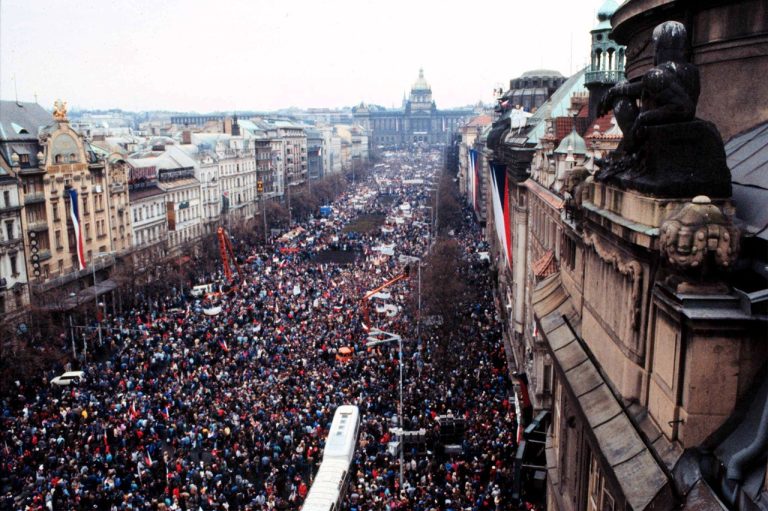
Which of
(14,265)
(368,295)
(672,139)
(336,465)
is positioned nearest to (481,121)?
(368,295)

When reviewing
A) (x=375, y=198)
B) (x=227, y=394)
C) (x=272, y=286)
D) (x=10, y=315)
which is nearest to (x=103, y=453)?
(x=227, y=394)

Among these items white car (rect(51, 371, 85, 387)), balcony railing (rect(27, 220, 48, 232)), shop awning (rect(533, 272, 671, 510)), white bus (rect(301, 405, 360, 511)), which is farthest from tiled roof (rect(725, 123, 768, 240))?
balcony railing (rect(27, 220, 48, 232))

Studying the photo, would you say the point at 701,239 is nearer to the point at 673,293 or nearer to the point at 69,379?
the point at 673,293

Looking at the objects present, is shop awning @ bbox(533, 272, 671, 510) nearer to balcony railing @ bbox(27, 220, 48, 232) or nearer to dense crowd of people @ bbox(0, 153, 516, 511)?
dense crowd of people @ bbox(0, 153, 516, 511)

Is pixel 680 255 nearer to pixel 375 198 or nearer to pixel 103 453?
pixel 103 453

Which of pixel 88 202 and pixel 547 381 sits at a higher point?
pixel 88 202

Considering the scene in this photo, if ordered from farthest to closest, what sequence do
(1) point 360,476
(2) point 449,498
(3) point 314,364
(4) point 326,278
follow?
1. (4) point 326,278
2. (3) point 314,364
3. (1) point 360,476
4. (2) point 449,498
